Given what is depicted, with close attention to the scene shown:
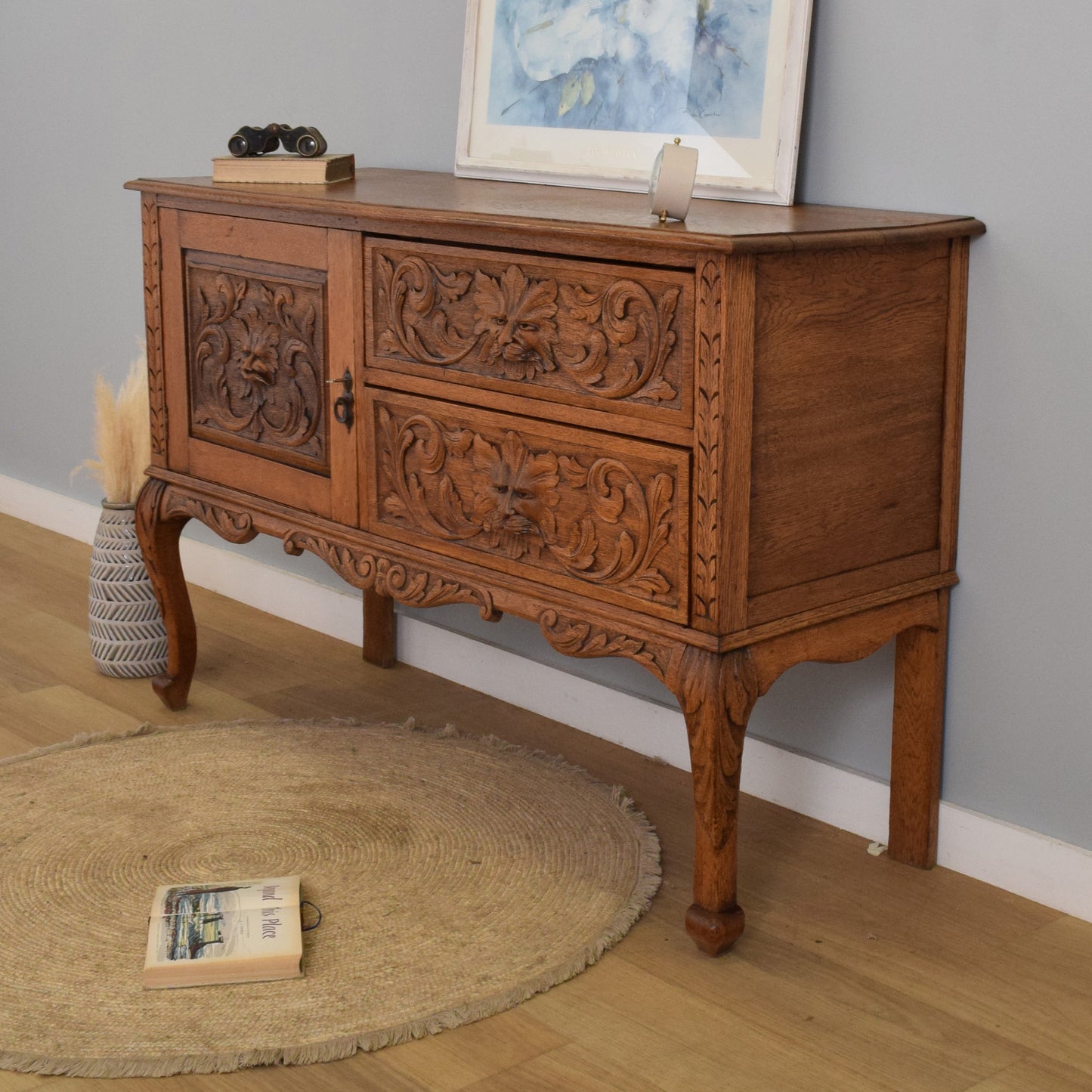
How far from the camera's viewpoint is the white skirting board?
2.05 metres

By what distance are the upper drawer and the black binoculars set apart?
464 mm

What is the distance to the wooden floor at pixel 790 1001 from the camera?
1.64m

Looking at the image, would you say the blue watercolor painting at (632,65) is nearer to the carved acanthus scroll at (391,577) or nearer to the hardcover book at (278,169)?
the hardcover book at (278,169)

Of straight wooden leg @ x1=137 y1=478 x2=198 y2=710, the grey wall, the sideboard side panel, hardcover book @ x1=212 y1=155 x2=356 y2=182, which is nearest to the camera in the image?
the sideboard side panel

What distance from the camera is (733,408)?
5.54ft

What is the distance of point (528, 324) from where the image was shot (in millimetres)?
1890

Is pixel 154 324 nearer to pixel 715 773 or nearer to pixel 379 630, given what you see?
pixel 379 630

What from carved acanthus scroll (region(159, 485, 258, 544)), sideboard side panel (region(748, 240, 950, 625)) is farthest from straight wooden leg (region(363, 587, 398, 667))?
sideboard side panel (region(748, 240, 950, 625))

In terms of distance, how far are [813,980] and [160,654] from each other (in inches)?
62.8

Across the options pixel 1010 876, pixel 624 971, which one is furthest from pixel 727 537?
pixel 1010 876

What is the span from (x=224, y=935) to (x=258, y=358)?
0.94 m

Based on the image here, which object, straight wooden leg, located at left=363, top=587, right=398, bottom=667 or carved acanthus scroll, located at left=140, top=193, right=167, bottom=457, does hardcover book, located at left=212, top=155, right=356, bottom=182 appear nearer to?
carved acanthus scroll, located at left=140, top=193, right=167, bottom=457

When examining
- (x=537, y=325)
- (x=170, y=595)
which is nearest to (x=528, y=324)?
(x=537, y=325)

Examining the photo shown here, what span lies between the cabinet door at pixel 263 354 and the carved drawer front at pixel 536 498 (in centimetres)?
12
